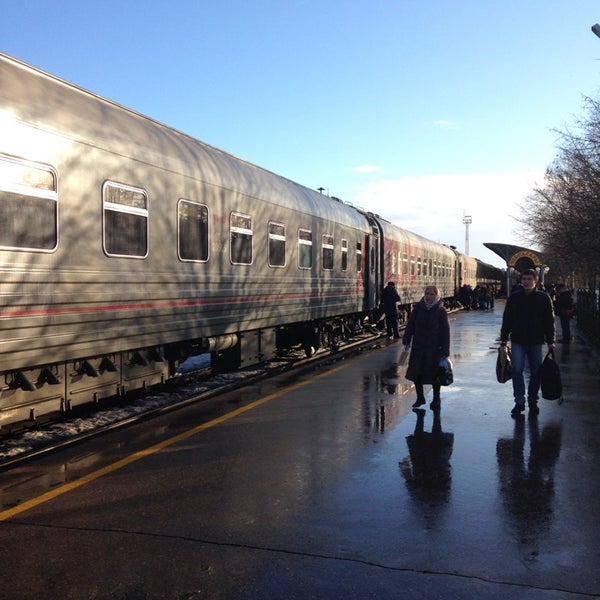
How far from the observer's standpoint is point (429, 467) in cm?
596

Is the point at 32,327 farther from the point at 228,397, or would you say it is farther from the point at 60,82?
the point at 228,397

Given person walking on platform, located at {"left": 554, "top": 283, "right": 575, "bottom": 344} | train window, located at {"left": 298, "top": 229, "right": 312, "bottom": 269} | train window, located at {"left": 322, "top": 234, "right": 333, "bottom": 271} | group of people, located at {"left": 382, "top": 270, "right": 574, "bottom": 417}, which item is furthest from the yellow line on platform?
person walking on platform, located at {"left": 554, "top": 283, "right": 575, "bottom": 344}

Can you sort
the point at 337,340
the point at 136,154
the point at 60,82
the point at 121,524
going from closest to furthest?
the point at 121,524, the point at 60,82, the point at 136,154, the point at 337,340

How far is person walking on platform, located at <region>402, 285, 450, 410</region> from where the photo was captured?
8.62 m

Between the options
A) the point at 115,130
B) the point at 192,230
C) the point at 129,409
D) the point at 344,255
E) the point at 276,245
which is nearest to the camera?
the point at 115,130

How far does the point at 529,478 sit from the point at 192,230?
17.5ft

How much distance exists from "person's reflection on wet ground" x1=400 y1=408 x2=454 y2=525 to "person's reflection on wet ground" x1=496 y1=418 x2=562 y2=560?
1.50 ft

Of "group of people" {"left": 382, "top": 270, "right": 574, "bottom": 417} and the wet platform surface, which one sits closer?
the wet platform surface

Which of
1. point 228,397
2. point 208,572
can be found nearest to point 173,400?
point 228,397

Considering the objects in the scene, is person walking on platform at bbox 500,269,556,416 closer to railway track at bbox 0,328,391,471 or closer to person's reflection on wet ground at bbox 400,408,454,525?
person's reflection on wet ground at bbox 400,408,454,525

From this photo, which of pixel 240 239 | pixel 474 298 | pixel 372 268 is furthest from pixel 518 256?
pixel 240 239

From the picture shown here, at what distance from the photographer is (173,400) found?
9055 mm

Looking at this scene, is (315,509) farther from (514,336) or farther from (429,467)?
(514,336)

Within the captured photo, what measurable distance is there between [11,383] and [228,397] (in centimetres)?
349
